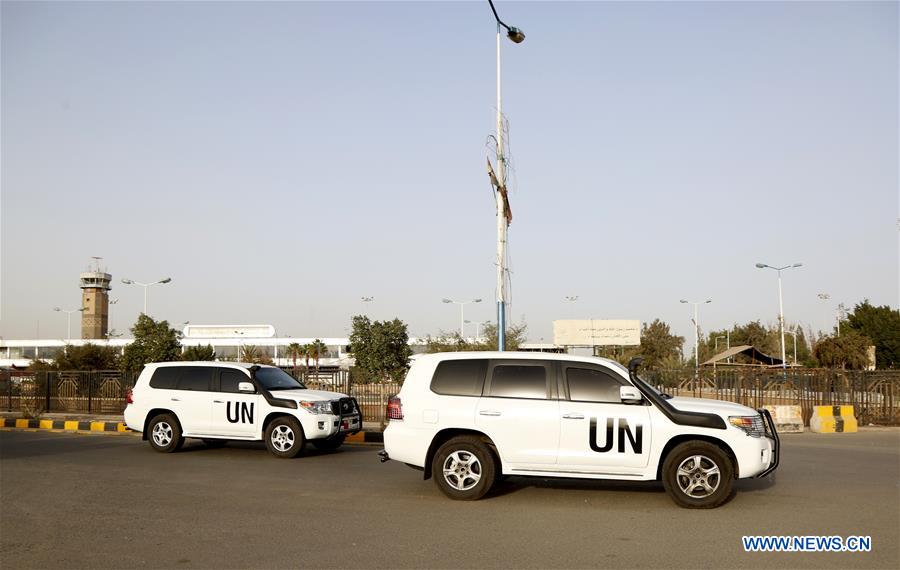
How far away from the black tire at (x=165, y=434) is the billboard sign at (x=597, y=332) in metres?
54.7

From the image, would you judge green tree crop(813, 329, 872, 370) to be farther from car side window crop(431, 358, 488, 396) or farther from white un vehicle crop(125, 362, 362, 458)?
A: car side window crop(431, 358, 488, 396)

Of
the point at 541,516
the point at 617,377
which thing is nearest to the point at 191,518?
the point at 541,516

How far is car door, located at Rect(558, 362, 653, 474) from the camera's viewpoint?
9.40 metres

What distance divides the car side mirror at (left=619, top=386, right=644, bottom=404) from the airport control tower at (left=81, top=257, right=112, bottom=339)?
129 meters

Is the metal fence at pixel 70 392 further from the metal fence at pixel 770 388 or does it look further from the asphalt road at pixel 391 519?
the asphalt road at pixel 391 519

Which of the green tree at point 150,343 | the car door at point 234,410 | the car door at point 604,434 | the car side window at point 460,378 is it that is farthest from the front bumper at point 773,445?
the green tree at point 150,343

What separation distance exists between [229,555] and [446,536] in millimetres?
2091

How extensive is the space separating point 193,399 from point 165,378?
0.85 m

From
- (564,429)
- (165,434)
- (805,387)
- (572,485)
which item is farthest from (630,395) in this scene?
(805,387)

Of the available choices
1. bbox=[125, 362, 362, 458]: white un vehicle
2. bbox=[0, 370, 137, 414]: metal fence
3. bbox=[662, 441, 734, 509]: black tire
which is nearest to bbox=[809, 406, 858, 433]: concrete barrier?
bbox=[125, 362, 362, 458]: white un vehicle

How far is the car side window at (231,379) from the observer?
14867mm

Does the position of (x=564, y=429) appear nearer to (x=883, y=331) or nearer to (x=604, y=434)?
(x=604, y=434)

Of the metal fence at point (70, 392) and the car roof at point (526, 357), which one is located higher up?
the car roof at point (526, 357)

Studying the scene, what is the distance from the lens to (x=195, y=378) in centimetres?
1516
